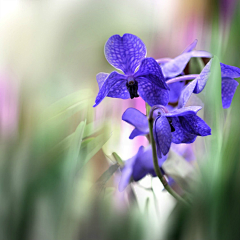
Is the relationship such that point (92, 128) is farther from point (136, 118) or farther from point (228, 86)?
point (228, 86)

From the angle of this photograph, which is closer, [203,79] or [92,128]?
[203,79]

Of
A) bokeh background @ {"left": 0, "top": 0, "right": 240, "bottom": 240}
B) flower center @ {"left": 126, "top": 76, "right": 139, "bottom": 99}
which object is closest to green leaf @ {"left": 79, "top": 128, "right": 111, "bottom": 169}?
bokeh background @ {"left": 0, "top": 0, "right": 240, "bottom": 240}

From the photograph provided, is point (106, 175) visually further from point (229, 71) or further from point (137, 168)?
point (229, 71)

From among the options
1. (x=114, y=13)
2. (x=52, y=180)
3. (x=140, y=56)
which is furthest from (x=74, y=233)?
(x=114, y=13)

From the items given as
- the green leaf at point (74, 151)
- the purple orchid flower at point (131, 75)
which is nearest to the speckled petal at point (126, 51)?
the purple orchid flower at point (131, 75)

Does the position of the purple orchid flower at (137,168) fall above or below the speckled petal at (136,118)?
below

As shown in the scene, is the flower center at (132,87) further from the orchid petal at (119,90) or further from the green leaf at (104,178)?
the green leaf at (104,178)

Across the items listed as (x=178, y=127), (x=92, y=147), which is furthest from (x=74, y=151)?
(x=178, y=127)

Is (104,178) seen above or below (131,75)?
below
